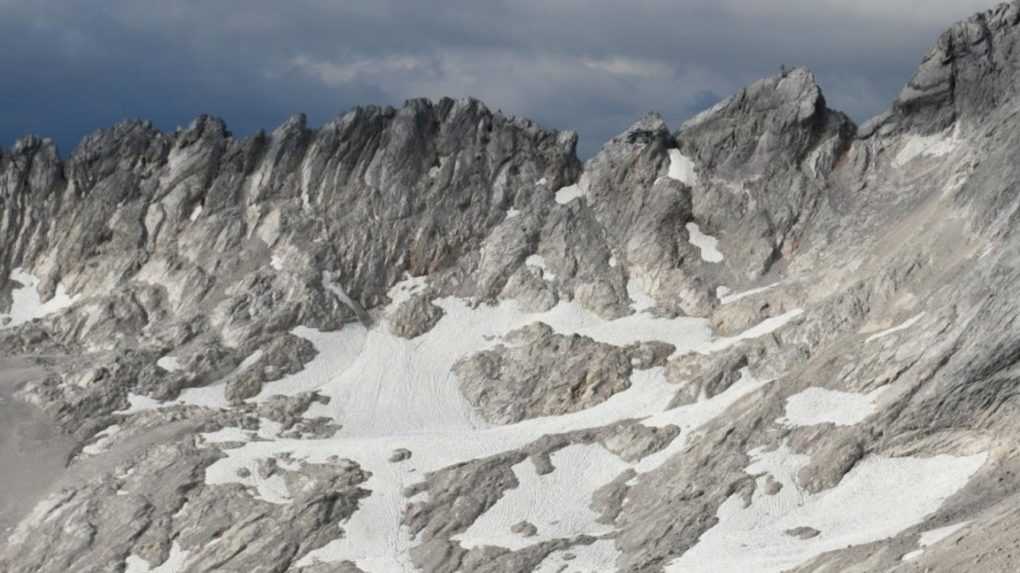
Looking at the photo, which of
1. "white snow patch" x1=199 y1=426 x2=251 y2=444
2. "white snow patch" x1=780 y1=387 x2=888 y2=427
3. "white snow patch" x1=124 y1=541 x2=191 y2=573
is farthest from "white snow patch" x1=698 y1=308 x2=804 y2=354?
"white snow patch" x1=124 y1=541 x2=191 y2=573

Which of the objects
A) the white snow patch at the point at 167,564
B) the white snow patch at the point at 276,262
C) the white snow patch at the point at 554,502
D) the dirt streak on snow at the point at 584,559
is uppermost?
the white snow patch at the point at 276,262

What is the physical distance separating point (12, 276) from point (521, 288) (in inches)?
1570

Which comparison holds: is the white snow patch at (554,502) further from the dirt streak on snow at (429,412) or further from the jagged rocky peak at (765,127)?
the jagged rocky peak at (765,127)

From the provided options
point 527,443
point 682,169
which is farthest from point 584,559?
point 682,169

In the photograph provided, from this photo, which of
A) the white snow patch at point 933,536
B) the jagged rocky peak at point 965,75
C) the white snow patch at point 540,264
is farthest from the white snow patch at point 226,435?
the jagged rocky peak at point 965,75

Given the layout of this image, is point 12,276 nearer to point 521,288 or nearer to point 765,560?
point 521,288

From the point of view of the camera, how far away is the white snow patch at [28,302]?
101 m

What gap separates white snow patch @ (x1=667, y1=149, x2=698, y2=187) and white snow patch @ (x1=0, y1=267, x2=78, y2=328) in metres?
46.5

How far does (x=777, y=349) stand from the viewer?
81.4 m

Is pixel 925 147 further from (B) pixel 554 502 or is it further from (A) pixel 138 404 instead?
(A) pixel 138 404

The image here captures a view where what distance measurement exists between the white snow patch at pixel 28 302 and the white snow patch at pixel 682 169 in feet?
153

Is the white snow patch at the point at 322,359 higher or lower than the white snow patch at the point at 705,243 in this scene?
lower

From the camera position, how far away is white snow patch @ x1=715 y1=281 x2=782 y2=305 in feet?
303

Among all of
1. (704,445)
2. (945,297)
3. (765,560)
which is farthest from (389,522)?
(945,297)
